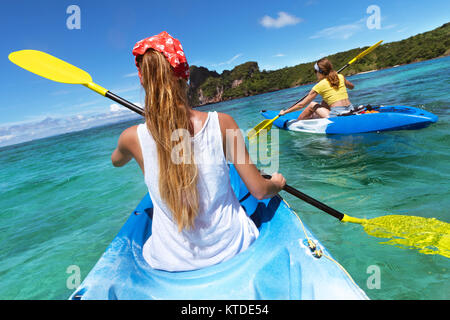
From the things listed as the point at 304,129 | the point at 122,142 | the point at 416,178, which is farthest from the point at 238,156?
the point at 304,129

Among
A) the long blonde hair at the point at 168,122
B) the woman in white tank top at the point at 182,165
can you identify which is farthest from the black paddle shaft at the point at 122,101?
the long blonde hair at the point at 168,122

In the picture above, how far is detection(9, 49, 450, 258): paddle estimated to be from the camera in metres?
2.30

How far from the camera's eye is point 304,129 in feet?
24.6

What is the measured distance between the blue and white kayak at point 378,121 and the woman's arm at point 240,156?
5.67m

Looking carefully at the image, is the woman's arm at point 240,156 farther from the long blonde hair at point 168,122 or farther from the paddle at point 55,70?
the paddle at point 55,70

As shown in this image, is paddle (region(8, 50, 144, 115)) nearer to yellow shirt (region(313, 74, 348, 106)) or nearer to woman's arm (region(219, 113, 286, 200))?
woman's arm (region(219, 113, 286, 200))

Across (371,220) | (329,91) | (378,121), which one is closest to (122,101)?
(371,220)

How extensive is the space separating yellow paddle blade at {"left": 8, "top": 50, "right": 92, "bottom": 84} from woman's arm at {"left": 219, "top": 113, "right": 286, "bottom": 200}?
2.27 metres

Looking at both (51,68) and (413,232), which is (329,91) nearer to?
(413,232)

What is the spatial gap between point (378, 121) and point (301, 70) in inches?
3341

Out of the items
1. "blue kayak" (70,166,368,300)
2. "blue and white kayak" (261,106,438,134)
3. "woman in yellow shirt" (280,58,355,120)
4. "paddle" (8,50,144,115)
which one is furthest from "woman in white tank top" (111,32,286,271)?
"blue and white kayak" (261,106,438,134)

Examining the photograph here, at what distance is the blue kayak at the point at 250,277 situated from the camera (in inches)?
55.3
